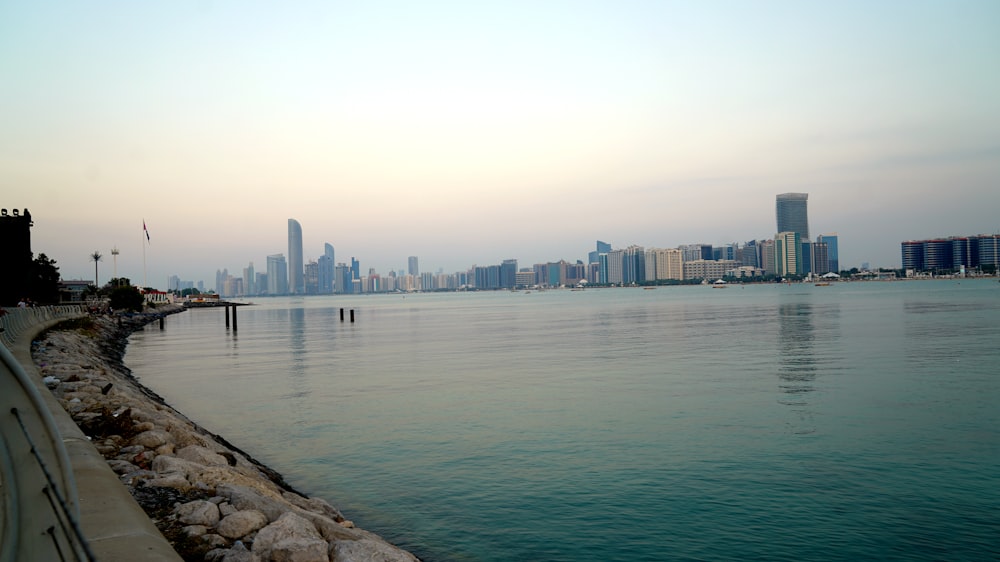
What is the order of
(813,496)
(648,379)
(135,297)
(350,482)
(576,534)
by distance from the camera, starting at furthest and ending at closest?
(135,297) < (648,379) < (350,482) < (813,496) < (576,534)

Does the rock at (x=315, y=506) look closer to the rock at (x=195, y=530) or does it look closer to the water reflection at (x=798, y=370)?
the rock at (x=195, y=530)

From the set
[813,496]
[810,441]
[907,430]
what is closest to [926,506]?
[813,496]

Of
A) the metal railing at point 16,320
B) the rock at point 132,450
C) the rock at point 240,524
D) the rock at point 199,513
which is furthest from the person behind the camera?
the metal railing at point 16,320

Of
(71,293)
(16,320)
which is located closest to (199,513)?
(16,320)

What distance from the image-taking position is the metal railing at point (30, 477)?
4.05 m

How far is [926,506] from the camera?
12695 millimetres

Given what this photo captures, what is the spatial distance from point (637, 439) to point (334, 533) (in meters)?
10.7

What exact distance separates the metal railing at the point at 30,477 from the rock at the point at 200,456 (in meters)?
8.72

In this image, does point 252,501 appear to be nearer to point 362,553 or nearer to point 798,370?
point 362,553

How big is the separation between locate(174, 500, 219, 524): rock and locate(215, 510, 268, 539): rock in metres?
0.15

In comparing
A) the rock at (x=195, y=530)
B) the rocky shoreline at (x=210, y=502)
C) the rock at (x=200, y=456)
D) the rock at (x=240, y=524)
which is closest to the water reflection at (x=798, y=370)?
the rocky shoreline at (x=210, y=502)

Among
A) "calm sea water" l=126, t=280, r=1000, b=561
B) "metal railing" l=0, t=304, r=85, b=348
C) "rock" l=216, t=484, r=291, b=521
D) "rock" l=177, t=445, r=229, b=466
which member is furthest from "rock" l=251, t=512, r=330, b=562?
"metal railing" l=0, t=304, r=85, b=348

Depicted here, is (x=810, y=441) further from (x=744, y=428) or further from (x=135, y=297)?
(x=135, y=297)

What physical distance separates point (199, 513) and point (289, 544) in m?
1.54
